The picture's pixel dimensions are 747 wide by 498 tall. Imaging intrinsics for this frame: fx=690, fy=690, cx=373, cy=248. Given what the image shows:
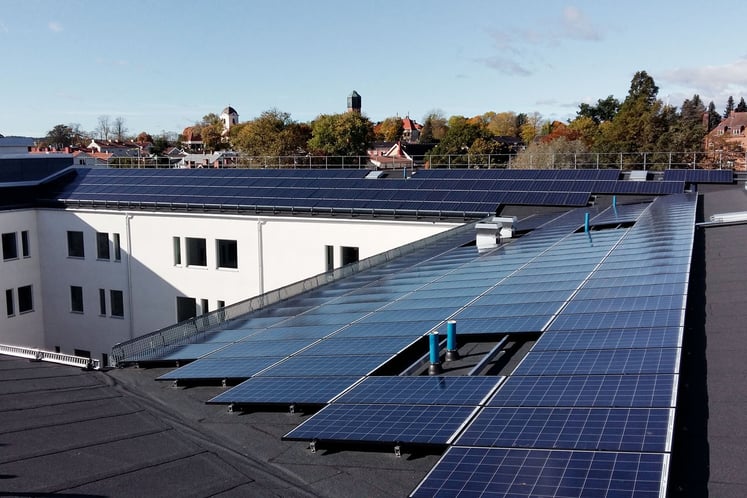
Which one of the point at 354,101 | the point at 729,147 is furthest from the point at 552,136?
the point at 354,101

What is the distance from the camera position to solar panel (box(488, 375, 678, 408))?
822 centimetres

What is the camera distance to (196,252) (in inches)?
1489

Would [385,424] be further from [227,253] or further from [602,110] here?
[602,110]

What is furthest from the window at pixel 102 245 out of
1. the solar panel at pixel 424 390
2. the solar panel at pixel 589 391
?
the solar panel at pixel 589 391

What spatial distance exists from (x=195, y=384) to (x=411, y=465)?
603 cm

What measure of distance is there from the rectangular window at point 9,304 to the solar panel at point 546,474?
3797 centimetres

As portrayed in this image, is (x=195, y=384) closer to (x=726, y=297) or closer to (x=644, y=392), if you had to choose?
(x=644, y=392)

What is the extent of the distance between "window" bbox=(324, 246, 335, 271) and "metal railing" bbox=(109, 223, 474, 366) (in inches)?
343

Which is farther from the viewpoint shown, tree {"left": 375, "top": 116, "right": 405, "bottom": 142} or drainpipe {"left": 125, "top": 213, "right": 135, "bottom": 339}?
tree {"left": 375, "top": 116, "right": 405, "bottom": 142}

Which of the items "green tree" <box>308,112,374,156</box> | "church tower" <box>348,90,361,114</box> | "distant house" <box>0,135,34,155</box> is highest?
"church tower" <box>348,90,361,114</box>

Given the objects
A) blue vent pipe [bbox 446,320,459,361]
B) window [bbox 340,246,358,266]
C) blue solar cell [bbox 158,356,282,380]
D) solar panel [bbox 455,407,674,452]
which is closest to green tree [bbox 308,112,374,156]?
window [bbox 340,246,358,266]

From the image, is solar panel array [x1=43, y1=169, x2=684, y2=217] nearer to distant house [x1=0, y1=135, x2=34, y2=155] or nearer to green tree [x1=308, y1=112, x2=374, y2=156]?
distant house [x1=0, y1=135, x2=34, y2=155]

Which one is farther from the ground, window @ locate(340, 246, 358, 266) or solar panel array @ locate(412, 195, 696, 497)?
solar panel array @ locate(412, 195, 696, 497)

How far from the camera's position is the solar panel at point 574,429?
23.7 ft
